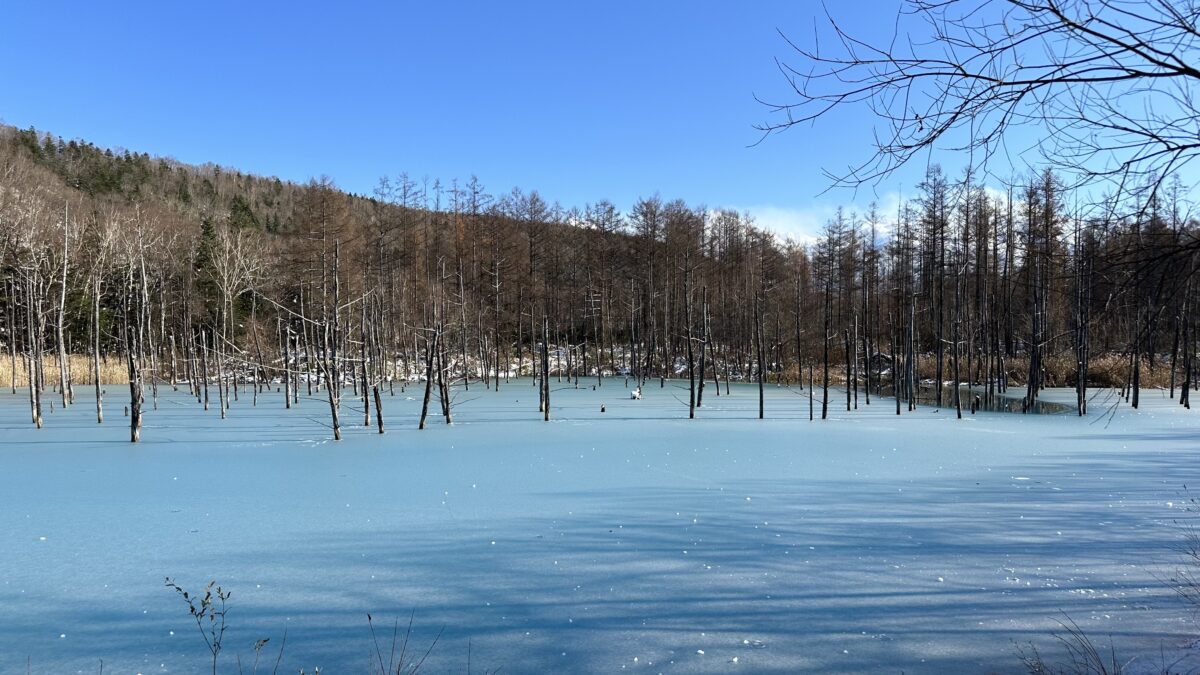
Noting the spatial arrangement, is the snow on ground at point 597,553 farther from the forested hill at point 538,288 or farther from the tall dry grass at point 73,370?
A: the tall dry grass at point 73,370

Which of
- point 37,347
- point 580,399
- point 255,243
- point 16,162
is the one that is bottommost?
point 580,399

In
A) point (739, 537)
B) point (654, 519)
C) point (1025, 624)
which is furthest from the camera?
point (654, 519)

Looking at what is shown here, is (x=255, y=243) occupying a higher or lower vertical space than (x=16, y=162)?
lower

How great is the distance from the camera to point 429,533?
5.84 m

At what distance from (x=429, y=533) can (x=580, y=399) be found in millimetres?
16188

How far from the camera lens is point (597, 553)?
5273 mm

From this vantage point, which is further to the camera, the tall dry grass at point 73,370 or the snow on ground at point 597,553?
the tall dry grass at point 73,370

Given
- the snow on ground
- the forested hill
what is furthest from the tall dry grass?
the snow on ground

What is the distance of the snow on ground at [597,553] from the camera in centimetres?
363

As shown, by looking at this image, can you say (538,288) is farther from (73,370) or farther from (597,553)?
(597,553)

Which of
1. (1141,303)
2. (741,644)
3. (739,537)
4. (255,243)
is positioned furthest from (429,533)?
(255,243)

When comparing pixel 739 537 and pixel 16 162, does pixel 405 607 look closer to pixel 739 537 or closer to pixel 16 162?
pixel 739 537

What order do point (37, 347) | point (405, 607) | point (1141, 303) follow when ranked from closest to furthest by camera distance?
1. point (1141, 303)
2. point (405, 607)
3. point (37, 347)

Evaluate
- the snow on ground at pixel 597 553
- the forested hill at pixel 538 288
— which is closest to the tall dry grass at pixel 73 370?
the forested hill at pixel 538 288
